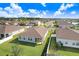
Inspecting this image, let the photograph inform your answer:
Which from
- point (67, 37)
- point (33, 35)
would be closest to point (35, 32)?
point (33, 35)

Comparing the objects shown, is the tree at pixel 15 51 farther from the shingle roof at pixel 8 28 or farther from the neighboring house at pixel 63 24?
the neighboring house at pixel 63 24

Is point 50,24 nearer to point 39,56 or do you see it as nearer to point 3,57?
point 39,56

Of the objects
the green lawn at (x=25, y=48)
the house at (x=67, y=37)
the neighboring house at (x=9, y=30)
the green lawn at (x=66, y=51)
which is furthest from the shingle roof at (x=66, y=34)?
the neighboring house at (x=9, y=30)

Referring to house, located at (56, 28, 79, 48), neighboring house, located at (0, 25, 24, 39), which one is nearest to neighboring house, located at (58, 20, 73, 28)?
house, located at (56, 28, 79, 48)

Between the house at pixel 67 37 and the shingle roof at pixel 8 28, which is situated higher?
the shingle roof at pixel 8 28

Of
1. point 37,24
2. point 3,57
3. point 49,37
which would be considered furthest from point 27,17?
point 3,57

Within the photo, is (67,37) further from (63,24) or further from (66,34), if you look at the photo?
(63,24)
